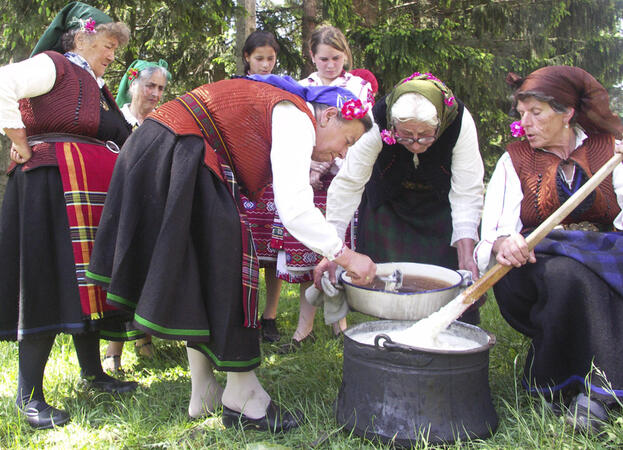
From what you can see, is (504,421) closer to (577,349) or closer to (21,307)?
(577,349)

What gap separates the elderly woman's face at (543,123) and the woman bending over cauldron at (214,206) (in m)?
0.81

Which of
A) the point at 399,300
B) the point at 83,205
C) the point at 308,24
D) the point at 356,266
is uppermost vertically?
the point at 308,24

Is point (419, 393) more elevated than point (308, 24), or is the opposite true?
point (308, 24)

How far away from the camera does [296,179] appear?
2.07m

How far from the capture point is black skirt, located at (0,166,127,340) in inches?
98.2

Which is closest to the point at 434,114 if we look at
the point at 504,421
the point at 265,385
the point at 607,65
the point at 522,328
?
the point at 522,328

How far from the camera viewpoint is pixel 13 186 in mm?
2551

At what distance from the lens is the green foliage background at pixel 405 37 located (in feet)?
18.7

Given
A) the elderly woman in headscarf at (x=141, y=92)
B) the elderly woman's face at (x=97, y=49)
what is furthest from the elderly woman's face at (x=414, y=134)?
the elderly woman in headscarf at (x=141, y=92)

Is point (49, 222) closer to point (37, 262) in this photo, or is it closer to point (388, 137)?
point (37, 262)

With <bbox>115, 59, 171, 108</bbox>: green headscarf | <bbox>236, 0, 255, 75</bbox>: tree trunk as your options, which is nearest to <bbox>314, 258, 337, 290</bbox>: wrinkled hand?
<bbox>115, 59, 171, 108</bbox>: green headscarf

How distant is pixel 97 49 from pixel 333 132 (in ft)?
4.41

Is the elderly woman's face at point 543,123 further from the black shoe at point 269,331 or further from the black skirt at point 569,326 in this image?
the black shoe at point 269,331

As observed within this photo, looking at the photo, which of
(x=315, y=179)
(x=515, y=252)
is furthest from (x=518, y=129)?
(x=315, y=179)
